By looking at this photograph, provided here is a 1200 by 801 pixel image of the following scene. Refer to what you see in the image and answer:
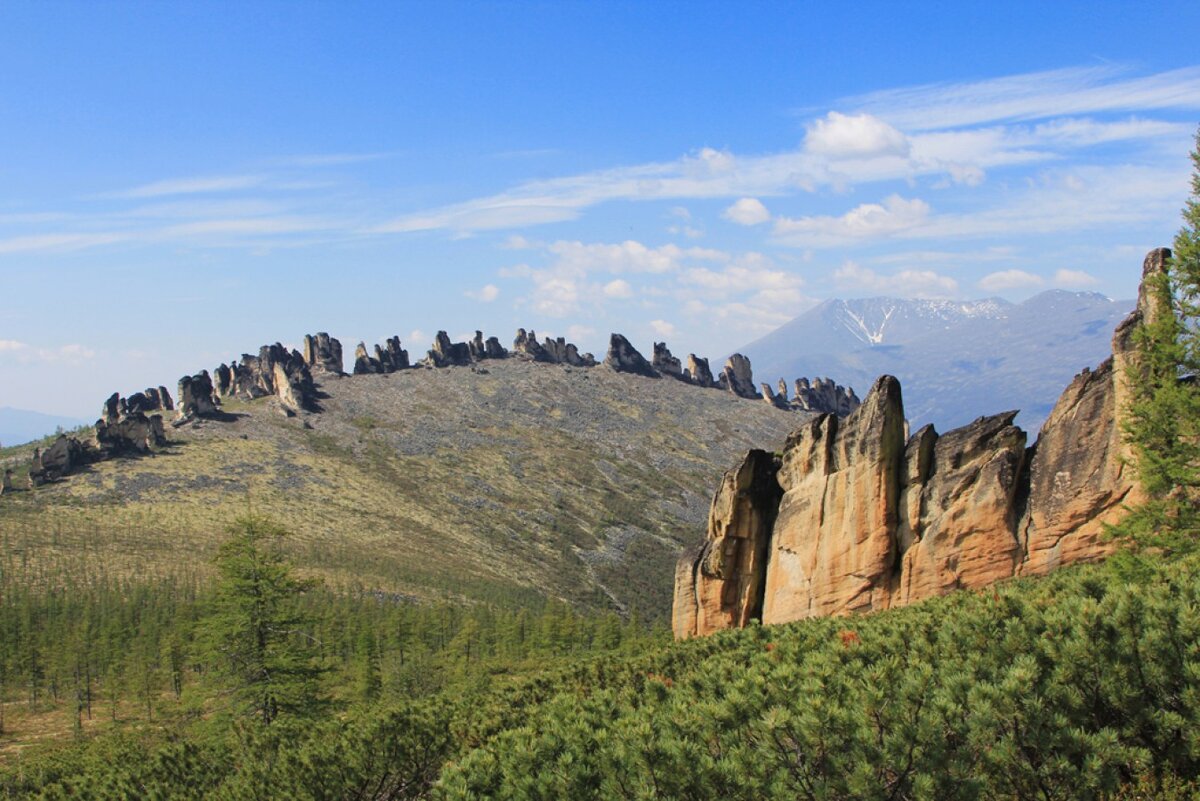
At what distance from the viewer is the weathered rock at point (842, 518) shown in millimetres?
→ 47250

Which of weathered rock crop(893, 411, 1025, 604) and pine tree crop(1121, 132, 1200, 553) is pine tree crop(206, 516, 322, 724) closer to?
weathered rock crop(893, 411, 1025, 604)

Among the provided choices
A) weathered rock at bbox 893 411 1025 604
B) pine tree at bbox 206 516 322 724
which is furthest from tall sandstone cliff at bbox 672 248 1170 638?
pine tree at bbox 206 516 322 724

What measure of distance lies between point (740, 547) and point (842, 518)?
7270 mm

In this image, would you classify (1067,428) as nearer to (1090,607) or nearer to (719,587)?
(719,587)

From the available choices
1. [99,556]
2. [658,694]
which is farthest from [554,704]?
[99,556]

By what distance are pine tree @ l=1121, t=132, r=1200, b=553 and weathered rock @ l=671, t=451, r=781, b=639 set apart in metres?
20.5

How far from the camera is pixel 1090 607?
57.8 ft

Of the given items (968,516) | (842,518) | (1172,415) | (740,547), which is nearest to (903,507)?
(842,518)

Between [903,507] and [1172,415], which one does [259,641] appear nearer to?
[903,507]

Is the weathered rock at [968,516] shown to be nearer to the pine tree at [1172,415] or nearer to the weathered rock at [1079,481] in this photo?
the weathered rock at [1079,481]

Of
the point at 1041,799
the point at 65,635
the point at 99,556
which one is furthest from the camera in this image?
the point at 99,556

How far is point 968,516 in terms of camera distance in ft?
146

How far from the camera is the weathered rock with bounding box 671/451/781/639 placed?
176 feet

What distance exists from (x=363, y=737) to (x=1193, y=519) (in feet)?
96.0
